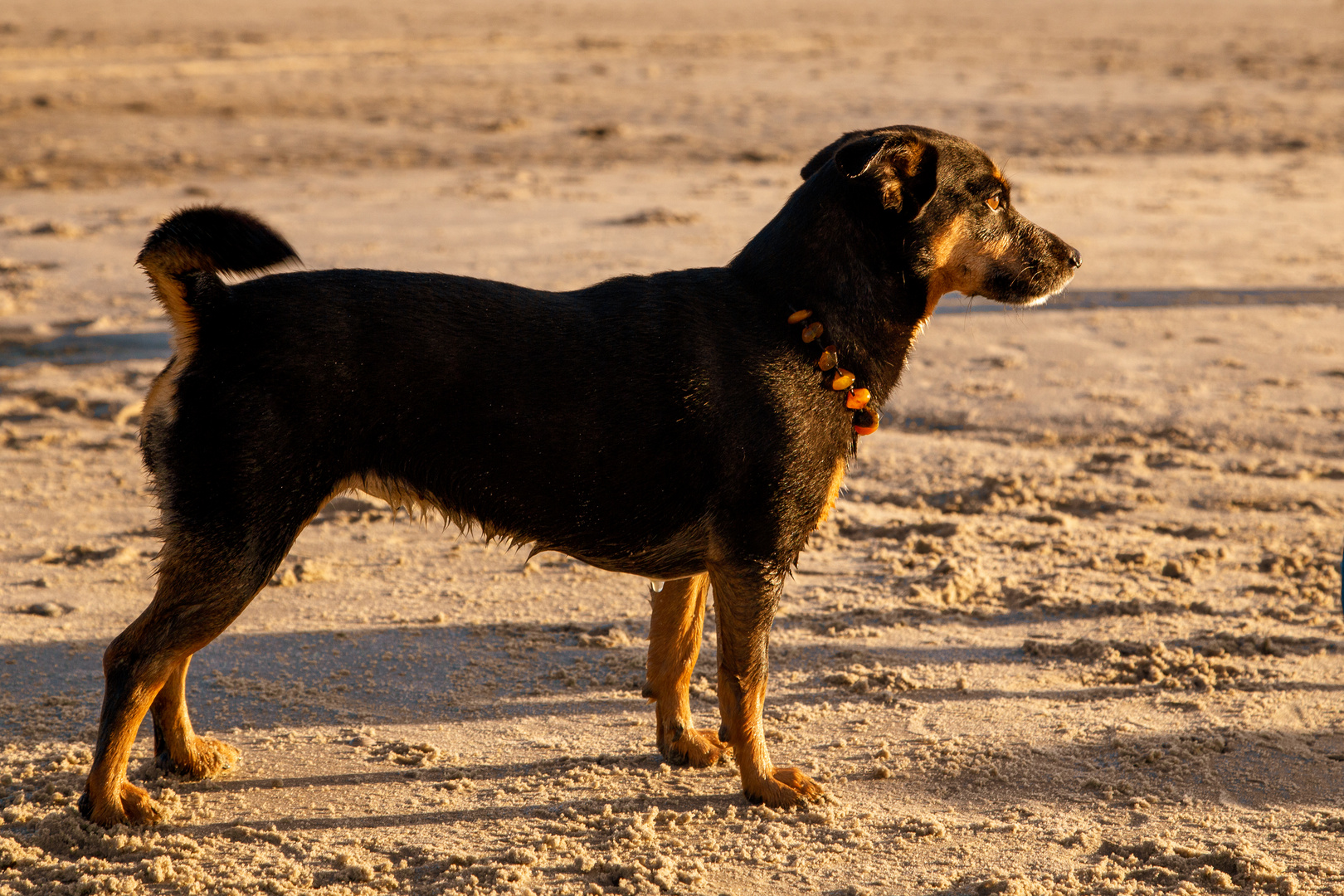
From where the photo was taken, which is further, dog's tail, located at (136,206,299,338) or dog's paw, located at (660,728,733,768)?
dog's paw, located at (660,728,733,768)

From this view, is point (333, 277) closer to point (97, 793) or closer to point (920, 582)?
point (97, 793)

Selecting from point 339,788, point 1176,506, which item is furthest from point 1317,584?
point 339,788

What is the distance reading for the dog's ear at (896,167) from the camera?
409 cm

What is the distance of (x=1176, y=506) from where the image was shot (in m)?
7.04

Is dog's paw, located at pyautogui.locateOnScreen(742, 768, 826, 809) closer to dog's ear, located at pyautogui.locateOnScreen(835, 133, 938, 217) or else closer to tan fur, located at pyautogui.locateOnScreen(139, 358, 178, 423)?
dog's ear, located at pyautogui.locateOnScreen(835, 133, 938, 217)

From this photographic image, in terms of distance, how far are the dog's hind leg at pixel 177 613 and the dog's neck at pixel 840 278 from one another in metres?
1.70

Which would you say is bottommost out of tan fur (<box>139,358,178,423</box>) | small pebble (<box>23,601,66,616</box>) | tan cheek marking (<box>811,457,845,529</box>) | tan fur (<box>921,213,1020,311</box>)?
small pebble (<box>23,601,66,616</box>)

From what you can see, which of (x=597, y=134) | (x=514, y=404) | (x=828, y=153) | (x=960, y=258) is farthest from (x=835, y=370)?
(x=597, y=134)

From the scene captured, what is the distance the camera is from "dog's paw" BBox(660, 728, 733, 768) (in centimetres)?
468

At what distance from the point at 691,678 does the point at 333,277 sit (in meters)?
2.21

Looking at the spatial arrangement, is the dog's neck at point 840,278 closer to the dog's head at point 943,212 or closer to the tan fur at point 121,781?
the dog's head at point 943,212

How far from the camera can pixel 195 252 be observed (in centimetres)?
402

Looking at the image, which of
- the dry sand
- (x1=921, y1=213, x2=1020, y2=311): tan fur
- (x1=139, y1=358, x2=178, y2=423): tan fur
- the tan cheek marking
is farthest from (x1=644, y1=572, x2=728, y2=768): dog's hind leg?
Answer: (x1=139, y1=358, x2=178, y2=423): tan fur

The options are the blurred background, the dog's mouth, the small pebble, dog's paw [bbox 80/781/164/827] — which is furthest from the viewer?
the blurred background
